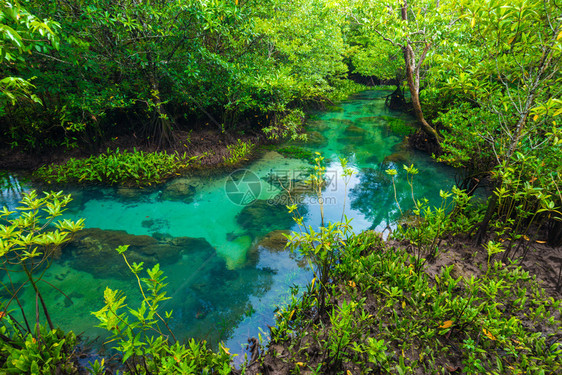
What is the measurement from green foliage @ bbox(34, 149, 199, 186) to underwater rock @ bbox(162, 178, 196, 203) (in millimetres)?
438

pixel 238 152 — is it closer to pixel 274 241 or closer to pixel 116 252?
pixel 274 241

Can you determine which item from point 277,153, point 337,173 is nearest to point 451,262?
point 337,173

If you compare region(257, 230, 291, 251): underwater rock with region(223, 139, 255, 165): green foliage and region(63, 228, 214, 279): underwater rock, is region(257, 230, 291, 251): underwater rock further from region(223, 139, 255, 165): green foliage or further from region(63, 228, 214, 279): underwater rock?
region(223, 139, 255, 165): green foliage

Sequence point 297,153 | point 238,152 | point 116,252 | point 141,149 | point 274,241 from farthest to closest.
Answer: point 297,153 < point 238,152 < point 141,149 < point 274,241 < point 116,252

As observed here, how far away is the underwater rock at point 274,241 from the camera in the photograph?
535 cm

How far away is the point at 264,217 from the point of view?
6.44 meters

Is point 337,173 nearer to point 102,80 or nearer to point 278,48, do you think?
point 278,48

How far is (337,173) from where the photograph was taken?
888cm

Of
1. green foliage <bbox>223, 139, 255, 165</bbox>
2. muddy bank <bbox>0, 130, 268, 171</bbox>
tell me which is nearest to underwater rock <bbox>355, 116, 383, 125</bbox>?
muddy bank <bbox>0, 130, 268, 171</bbox>

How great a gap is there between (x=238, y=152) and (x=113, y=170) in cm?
403

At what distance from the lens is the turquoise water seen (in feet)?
13.1

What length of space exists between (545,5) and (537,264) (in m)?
3.55

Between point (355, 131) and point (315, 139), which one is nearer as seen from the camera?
point (315, 139)

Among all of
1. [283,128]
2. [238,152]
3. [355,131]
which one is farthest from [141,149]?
[355,131]
